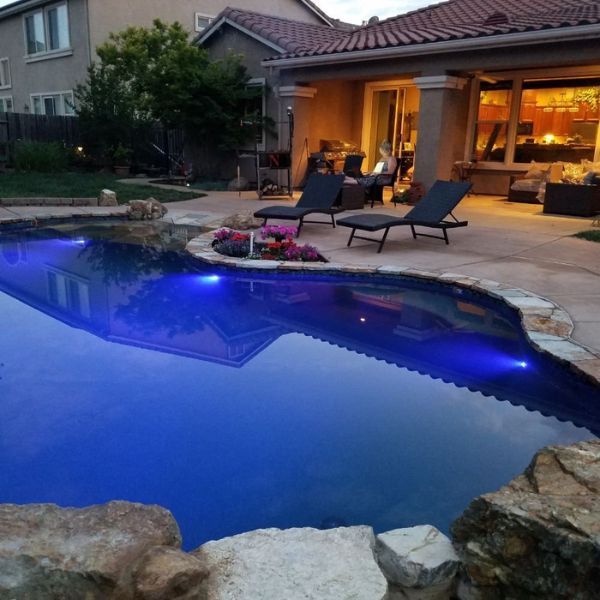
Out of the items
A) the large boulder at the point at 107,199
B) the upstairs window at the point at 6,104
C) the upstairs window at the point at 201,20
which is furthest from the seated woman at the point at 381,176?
the upstairs window at the point at 6,104

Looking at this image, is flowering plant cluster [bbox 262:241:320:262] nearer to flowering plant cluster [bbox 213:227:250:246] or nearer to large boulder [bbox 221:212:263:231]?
flowering plant cluster [bbox 213:227:250:246]

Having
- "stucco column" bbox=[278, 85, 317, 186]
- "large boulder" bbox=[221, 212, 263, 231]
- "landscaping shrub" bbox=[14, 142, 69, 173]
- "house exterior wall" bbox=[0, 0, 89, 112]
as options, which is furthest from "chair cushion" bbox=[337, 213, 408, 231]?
"house exterior wall" bbox=[0, 0, 89, 112]

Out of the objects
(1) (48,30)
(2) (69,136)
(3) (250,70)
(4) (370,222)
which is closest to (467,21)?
(3) (250,70)

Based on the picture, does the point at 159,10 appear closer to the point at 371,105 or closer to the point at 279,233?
the point at 371,105

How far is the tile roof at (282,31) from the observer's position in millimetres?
13359

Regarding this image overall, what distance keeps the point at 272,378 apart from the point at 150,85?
40.4ft

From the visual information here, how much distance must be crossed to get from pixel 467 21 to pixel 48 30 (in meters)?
14.0

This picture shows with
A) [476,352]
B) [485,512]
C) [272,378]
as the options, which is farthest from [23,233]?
[485,512]

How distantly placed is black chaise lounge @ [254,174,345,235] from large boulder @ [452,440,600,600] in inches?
235

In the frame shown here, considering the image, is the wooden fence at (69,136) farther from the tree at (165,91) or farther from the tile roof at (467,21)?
the tile roof at (467,21)

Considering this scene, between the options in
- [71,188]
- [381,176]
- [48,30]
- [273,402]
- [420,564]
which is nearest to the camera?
[420,564]

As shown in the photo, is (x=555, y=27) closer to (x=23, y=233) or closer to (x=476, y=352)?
(x=476, y=352)

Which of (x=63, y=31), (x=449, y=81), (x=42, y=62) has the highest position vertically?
(x=63, y=31)

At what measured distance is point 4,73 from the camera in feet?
72.4
